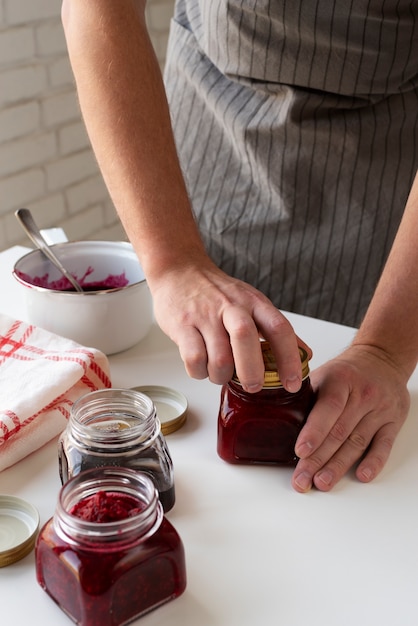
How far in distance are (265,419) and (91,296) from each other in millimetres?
302

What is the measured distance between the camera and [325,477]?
822mm

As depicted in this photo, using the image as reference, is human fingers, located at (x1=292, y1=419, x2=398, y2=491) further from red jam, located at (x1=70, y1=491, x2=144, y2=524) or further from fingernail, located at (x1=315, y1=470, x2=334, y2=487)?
red jam, located at (x1=70, y1=491, x2=144, y2=524)

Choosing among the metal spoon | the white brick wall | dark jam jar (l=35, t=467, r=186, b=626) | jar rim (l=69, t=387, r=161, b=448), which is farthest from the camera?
the white brick wall

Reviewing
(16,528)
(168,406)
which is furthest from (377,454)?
(16,528)

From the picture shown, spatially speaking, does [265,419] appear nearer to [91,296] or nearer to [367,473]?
[367,473]

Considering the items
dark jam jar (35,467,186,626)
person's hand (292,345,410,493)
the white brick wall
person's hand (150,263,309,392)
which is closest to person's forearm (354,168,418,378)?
person's hand (292,345,410,493)

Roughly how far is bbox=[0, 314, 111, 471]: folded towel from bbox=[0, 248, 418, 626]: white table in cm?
3

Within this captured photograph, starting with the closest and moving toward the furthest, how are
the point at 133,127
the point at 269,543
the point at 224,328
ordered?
the point at 269,543 → the point at 224,328 → the point at 133,127

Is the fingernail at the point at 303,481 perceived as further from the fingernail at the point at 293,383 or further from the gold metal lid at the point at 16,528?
the gold metal lid at the point at 16,528

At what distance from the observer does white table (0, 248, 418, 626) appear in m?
0.67

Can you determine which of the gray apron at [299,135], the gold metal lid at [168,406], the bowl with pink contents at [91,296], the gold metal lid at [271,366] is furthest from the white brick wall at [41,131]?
the gold metal lid at [271,366]

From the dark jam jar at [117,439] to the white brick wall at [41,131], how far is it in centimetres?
166

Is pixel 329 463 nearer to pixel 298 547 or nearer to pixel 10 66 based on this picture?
pixel 298 547

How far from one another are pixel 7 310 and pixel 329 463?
1.79 ft
